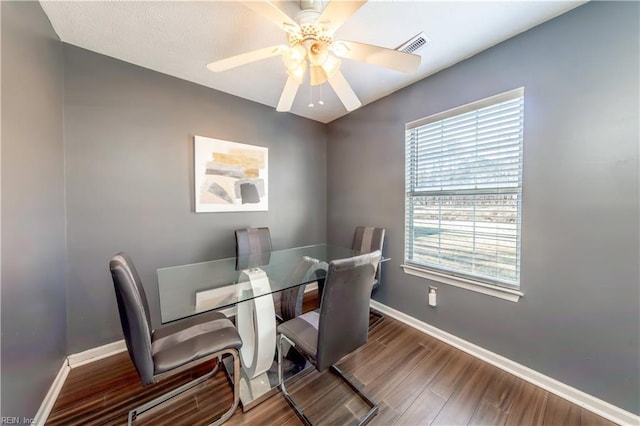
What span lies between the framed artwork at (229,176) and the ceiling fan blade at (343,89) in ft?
4.60

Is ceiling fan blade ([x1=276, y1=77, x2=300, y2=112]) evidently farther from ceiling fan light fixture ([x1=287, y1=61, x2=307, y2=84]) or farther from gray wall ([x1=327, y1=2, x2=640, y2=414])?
gray wall ([x1=327, y1=2, x2=640, y2=414])

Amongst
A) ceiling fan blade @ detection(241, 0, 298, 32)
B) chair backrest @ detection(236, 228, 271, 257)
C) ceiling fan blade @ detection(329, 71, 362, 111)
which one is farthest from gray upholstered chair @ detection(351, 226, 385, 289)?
ceiling fan blade @ detection(241, 0, 298, 32)

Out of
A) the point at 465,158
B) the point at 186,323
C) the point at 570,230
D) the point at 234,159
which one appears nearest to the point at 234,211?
the point at 234,159

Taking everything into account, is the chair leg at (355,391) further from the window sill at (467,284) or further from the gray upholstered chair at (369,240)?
the window sill at (467,284)

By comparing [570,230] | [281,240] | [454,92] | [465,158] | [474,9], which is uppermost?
A: [474,9]

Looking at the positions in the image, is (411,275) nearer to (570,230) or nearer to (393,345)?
(393,345)

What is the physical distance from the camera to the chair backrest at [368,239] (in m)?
2.54

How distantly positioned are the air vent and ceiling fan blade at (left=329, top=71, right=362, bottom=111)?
1.97ft

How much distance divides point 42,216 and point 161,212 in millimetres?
792

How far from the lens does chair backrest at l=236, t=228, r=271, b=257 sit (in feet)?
7.91

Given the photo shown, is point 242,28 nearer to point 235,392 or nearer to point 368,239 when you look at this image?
point 368,239

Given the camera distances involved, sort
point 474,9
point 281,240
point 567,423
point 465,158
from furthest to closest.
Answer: point 281,240 < point 465,158 < point 474,9 < point 567,423

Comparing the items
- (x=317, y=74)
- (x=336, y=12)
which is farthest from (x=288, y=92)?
(x=336, y=12)

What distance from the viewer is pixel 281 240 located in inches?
120
